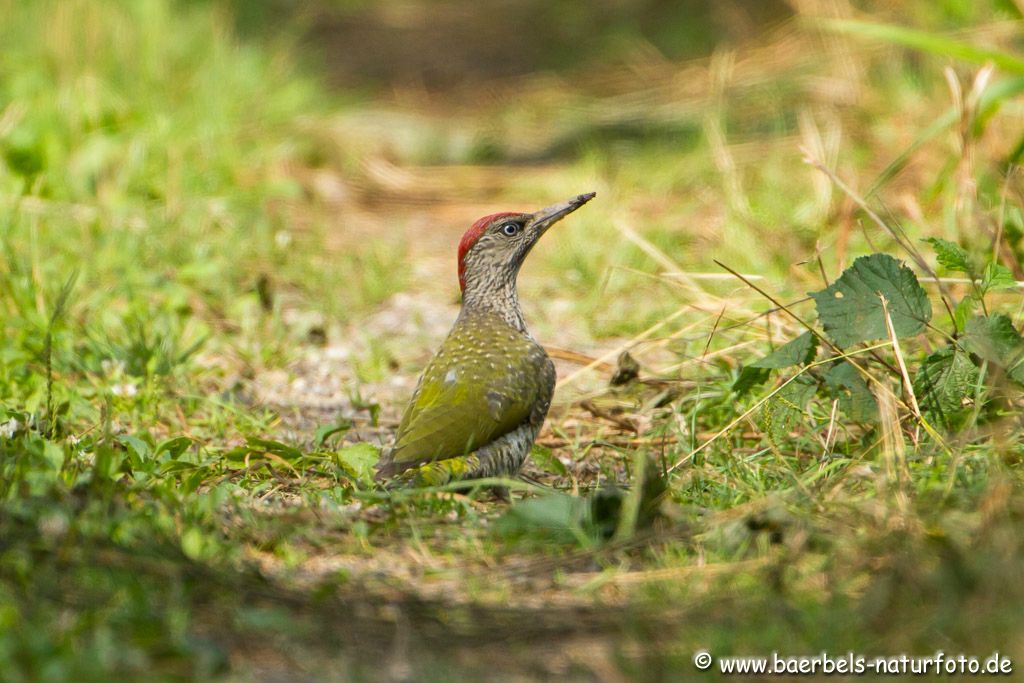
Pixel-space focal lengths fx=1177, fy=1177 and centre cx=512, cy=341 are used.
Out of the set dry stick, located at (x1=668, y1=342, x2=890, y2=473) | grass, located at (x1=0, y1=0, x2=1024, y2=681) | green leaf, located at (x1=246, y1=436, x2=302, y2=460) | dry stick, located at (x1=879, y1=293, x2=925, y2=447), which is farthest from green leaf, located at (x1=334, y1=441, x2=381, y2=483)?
dry stick, located at (x1=879, y1=293, x2=925, y2=447)

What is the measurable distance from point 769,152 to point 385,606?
203 inches

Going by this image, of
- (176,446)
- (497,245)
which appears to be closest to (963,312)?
(497,245)

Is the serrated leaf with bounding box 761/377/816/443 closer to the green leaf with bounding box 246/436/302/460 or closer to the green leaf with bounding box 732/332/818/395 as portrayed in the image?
the green leaf with bounding box 732/332/818/395

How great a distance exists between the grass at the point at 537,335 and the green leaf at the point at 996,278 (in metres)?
0.01

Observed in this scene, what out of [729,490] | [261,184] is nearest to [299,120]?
[261,184]

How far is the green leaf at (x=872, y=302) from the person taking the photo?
133 inches

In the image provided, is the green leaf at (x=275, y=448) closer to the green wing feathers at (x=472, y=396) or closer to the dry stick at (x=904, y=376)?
the green wing feathers at (x=472, y=396)

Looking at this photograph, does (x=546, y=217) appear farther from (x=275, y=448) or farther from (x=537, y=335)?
(x=275, y=448)

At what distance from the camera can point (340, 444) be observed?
3.91 m

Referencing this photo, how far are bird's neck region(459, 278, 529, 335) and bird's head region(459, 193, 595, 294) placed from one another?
1cm

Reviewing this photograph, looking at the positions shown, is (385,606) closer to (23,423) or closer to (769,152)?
(23,423)

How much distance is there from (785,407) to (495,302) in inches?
42.6

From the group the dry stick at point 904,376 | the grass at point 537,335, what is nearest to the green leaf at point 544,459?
the grass at point 537,335

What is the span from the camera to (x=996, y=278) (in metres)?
3.39
